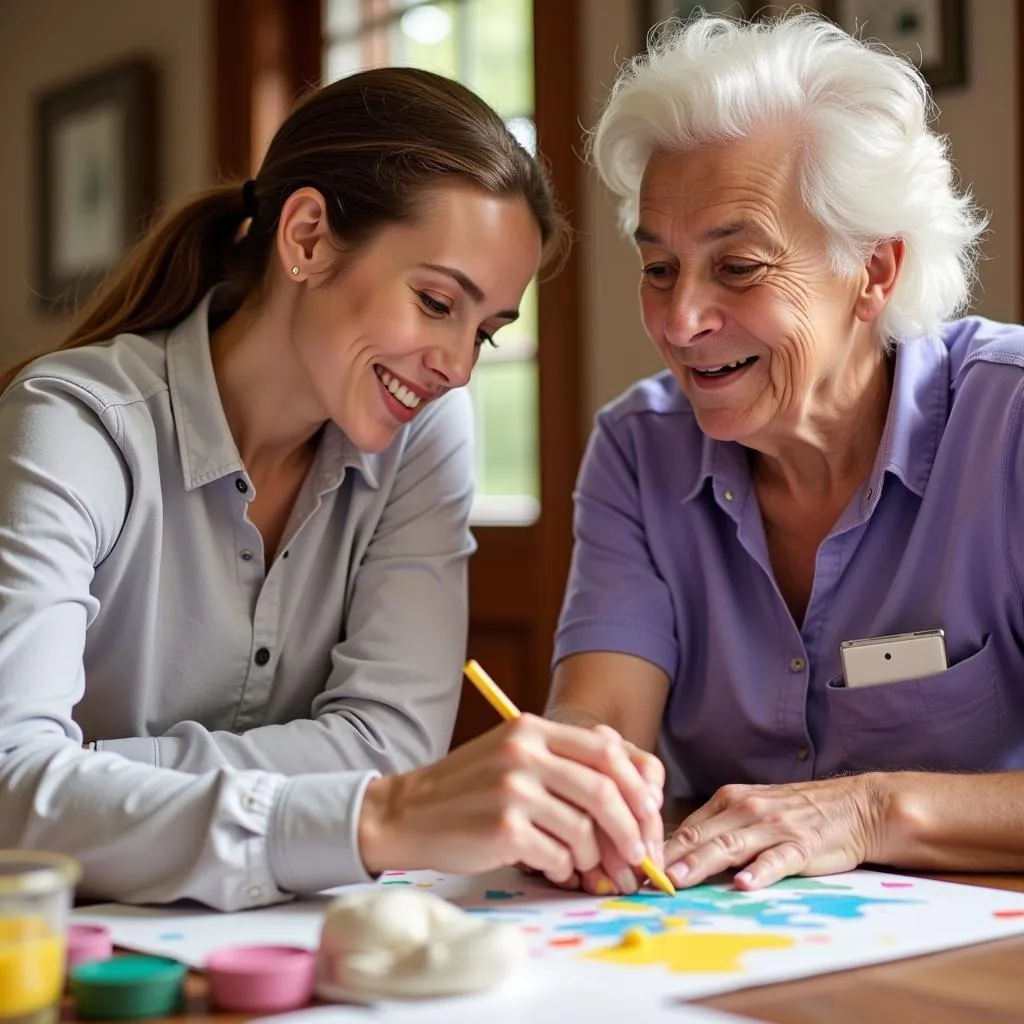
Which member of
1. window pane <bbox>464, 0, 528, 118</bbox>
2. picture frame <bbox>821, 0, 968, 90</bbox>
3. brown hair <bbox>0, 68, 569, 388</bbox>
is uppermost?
window pane <bbox>464, 0, 528, 118</bbox>

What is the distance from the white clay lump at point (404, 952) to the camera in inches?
34.6

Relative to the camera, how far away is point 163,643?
62.0 inches

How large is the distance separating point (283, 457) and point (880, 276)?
2.41 ft

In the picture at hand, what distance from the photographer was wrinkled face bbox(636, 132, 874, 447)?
5.32 ft

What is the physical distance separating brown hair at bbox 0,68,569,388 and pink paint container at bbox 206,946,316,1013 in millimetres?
926

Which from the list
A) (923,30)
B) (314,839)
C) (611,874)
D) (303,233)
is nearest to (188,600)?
(303,233)

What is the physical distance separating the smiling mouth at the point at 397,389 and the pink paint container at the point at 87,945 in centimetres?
79

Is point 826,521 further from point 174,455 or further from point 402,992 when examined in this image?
point 402,992

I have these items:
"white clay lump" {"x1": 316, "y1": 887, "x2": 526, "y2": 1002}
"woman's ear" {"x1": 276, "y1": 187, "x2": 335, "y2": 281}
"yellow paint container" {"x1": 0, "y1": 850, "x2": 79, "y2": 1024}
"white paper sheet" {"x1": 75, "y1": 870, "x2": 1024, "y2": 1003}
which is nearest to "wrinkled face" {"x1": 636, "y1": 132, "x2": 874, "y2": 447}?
"woman's ear" {"x1": 276, "y1": 187, "x2": 335, "y2": 281}

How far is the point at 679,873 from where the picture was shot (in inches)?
47.1

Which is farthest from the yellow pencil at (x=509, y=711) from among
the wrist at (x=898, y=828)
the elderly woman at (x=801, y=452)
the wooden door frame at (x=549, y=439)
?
the wooden door frame at (x=549, y=439)

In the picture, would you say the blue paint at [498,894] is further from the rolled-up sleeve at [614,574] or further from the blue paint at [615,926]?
the rolled-up sleeve at [614,574]

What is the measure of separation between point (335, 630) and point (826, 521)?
0.59 m

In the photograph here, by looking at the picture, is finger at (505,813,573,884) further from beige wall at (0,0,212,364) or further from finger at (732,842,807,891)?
beige wall at (0,0,212,364)
